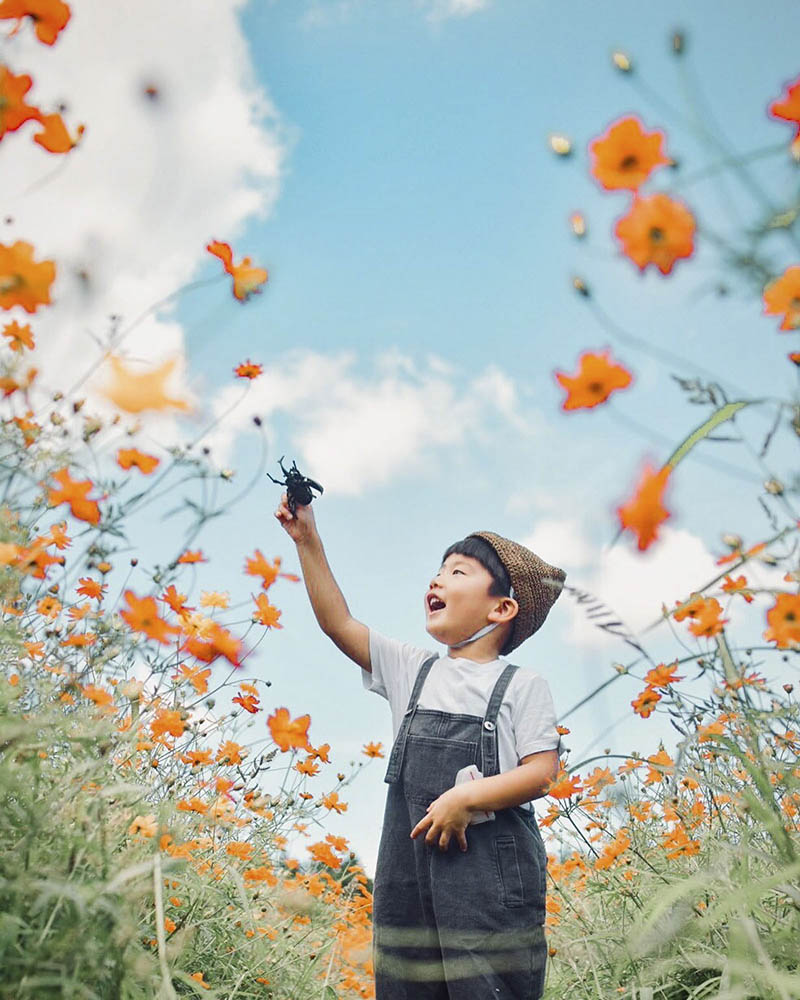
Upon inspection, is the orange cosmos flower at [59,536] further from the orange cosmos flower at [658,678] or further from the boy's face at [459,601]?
the orange cosmos flower at [658,678]

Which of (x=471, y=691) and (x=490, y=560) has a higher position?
(x=490, y=560)

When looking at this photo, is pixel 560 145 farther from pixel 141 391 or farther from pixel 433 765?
pixel 433 765

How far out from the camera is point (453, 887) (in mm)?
1841

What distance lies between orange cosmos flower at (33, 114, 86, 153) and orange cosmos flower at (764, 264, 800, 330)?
0.97 meters

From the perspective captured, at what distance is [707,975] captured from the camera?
6.32ft

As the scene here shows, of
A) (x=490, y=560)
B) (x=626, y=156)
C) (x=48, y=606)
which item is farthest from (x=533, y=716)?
(x=626, y=156)

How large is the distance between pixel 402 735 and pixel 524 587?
0.50 metres

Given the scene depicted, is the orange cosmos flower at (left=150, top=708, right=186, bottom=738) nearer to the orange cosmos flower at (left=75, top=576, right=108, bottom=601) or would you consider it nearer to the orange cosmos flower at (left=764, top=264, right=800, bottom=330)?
the orange cosmos flower at (left=75, top=576, right=108, bottom=601)

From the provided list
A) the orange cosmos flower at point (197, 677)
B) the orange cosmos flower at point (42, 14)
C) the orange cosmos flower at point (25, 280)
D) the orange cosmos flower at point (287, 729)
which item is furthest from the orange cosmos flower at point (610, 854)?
the orange cosmos flower at point (42, 14)

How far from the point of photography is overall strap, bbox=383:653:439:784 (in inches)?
81.0

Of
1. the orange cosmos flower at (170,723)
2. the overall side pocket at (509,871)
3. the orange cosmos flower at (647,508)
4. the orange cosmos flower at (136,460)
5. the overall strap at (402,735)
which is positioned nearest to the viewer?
the orange cosmos flower at (647,508)

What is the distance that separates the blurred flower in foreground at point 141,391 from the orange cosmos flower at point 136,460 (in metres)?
0.42

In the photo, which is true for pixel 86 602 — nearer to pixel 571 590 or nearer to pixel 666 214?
pixel 571 590

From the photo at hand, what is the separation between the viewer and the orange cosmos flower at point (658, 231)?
3.37 ft
